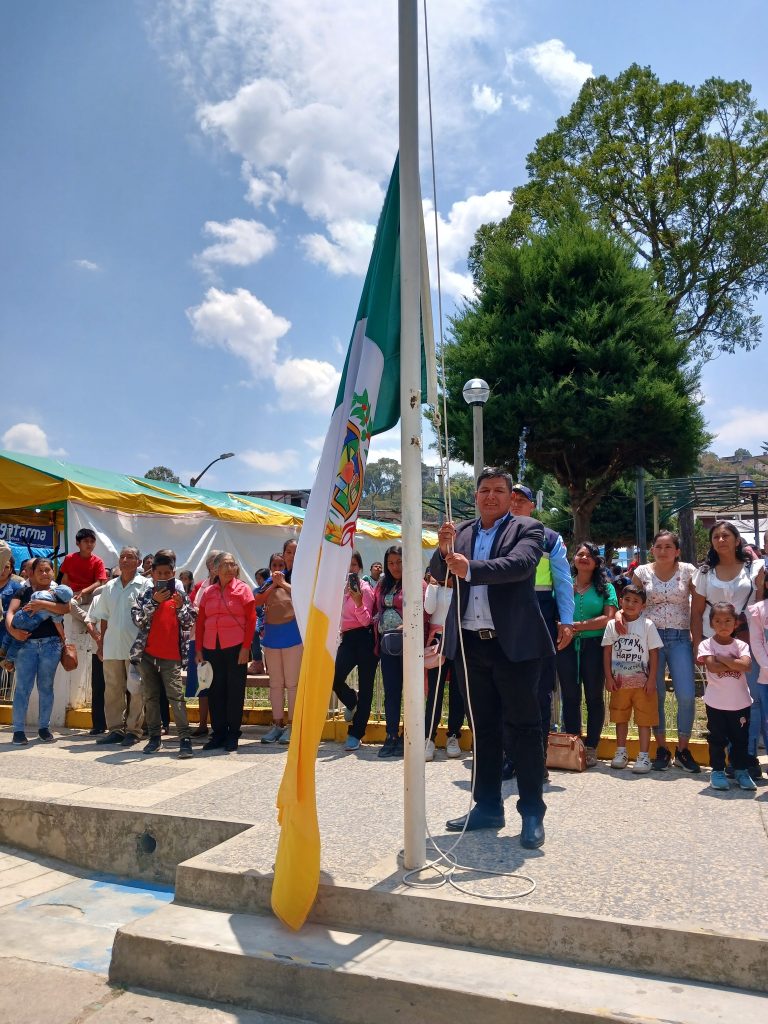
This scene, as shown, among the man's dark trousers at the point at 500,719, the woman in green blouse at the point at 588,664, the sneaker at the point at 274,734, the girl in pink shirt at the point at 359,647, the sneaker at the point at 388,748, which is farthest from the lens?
the sneaker at the point at 274,734

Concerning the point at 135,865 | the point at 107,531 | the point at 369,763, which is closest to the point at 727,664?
the point at 369,763

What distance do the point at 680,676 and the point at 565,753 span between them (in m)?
1.11

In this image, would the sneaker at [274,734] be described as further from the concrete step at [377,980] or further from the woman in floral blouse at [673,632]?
the concrete step at [377,980]

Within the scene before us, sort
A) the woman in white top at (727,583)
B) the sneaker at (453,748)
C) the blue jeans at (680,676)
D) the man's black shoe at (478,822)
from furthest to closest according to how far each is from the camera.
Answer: the sneaker at (453,748) → the blue jeans at (680,676) → the woman in white top at (727,583) → the man's black shoe at (478,822)

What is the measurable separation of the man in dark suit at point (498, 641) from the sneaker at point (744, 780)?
2.03 metres

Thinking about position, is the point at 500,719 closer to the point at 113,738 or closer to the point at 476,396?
the point at 113,738

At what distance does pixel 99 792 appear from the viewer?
20.0 feet

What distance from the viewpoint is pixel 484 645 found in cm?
457

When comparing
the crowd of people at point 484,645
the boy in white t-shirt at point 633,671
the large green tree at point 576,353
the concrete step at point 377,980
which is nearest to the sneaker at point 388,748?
the crowd of people at point 484,645

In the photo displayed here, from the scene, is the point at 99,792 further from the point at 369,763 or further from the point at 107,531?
Result: the point at 107,531

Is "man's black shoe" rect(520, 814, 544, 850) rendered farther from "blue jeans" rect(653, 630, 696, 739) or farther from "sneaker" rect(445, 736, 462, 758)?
"sneaker" rect(445, 736, 462, 758)

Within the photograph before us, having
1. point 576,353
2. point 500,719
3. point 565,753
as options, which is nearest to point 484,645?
point 500,719

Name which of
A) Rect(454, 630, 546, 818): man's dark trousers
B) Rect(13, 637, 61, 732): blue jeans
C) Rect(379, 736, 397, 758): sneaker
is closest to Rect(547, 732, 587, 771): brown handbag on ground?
Rect(379, 736, 397, 758): sneaker

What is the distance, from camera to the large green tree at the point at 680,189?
22.7 metres
